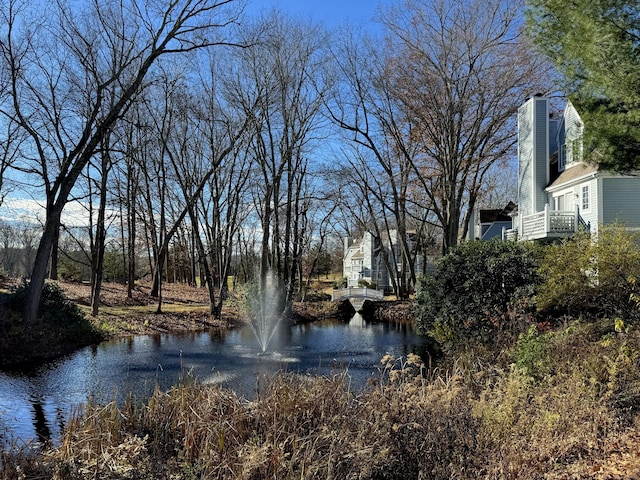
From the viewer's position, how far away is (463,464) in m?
4.27

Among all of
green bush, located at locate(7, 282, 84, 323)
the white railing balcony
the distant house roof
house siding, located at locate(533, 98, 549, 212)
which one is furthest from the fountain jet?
the distant house roof

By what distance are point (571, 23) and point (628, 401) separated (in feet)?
17.5

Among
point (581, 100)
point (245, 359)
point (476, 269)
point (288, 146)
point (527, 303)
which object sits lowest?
point (245, 359)

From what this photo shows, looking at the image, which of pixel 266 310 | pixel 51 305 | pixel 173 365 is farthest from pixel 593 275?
pixel 51 305

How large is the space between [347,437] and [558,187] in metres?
17.7

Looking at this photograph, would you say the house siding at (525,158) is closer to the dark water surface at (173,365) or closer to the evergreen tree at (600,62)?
the dark water surface at (173,365)

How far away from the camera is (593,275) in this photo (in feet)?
31.8

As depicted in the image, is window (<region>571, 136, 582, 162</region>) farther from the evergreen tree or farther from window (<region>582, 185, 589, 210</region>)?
window (<region>582, 185, 589, 210</region>)

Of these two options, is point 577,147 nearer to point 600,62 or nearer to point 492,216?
point 600,62

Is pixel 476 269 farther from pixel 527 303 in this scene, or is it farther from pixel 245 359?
pixel 245 359

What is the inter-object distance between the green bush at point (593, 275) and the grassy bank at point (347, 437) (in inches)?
162

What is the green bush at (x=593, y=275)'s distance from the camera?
29.5 ft

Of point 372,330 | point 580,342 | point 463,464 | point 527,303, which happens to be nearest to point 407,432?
point 463,464

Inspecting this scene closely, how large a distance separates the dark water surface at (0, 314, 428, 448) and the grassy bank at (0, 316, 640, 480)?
741 mm
